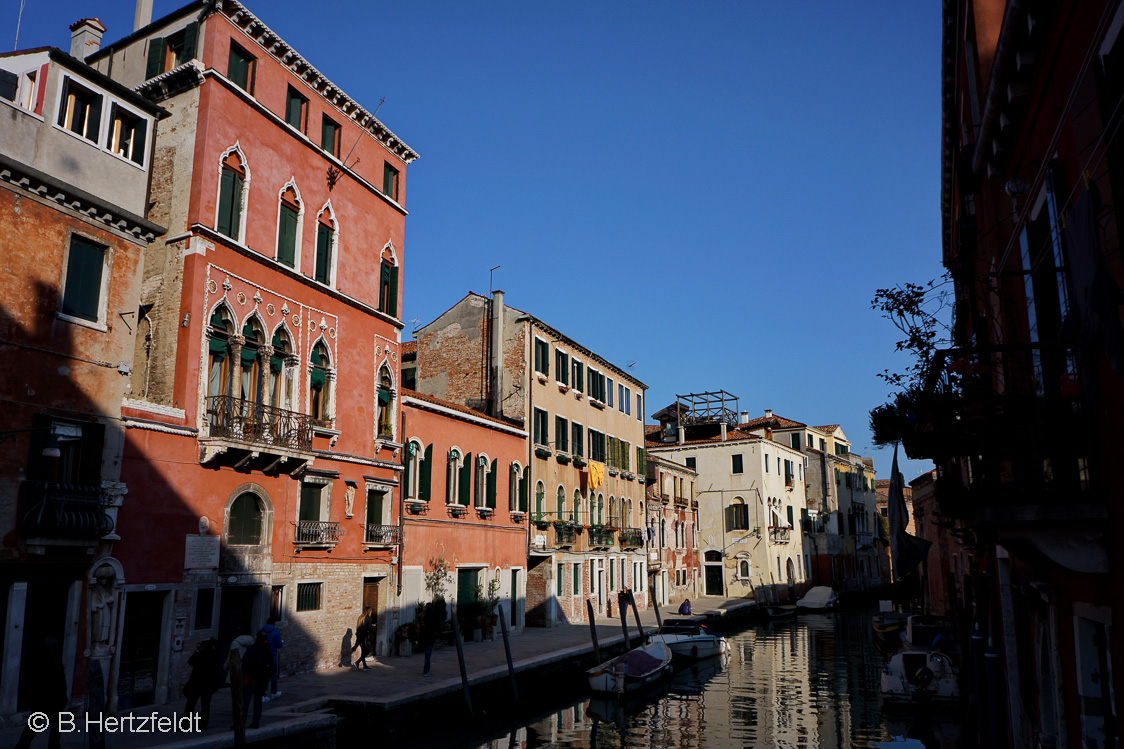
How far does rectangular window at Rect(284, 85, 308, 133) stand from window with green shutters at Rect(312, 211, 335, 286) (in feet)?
7.21

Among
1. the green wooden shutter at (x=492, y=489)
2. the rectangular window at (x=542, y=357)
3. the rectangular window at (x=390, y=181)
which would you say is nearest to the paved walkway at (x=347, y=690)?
the green wooden shutter at (x=492, y=489)

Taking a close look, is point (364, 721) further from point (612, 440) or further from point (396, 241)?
point (612, 440)

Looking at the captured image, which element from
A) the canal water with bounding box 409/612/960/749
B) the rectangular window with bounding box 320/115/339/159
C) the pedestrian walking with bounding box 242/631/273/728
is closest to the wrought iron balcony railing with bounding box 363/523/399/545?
the canal water with bounding box 409/612/960/749

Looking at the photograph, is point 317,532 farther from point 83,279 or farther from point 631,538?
point 631,538

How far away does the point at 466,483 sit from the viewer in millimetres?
25375

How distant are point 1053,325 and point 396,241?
1878 centimetres

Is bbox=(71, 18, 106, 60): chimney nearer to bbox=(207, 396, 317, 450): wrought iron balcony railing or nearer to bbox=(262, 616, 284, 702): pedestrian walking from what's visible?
bbox=(207, 396, 317, 450): wrought iron balcony railing

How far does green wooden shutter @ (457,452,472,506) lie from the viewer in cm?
2506

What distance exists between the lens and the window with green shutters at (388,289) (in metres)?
22.5

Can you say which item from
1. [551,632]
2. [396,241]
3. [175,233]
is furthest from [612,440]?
[175,233]

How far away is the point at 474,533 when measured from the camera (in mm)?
25453

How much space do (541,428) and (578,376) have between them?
4.41 meters

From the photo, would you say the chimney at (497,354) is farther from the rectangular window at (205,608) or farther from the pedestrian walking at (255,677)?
the pedestrian walking at (255,677)

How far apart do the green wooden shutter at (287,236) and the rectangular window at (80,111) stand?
4.60m
